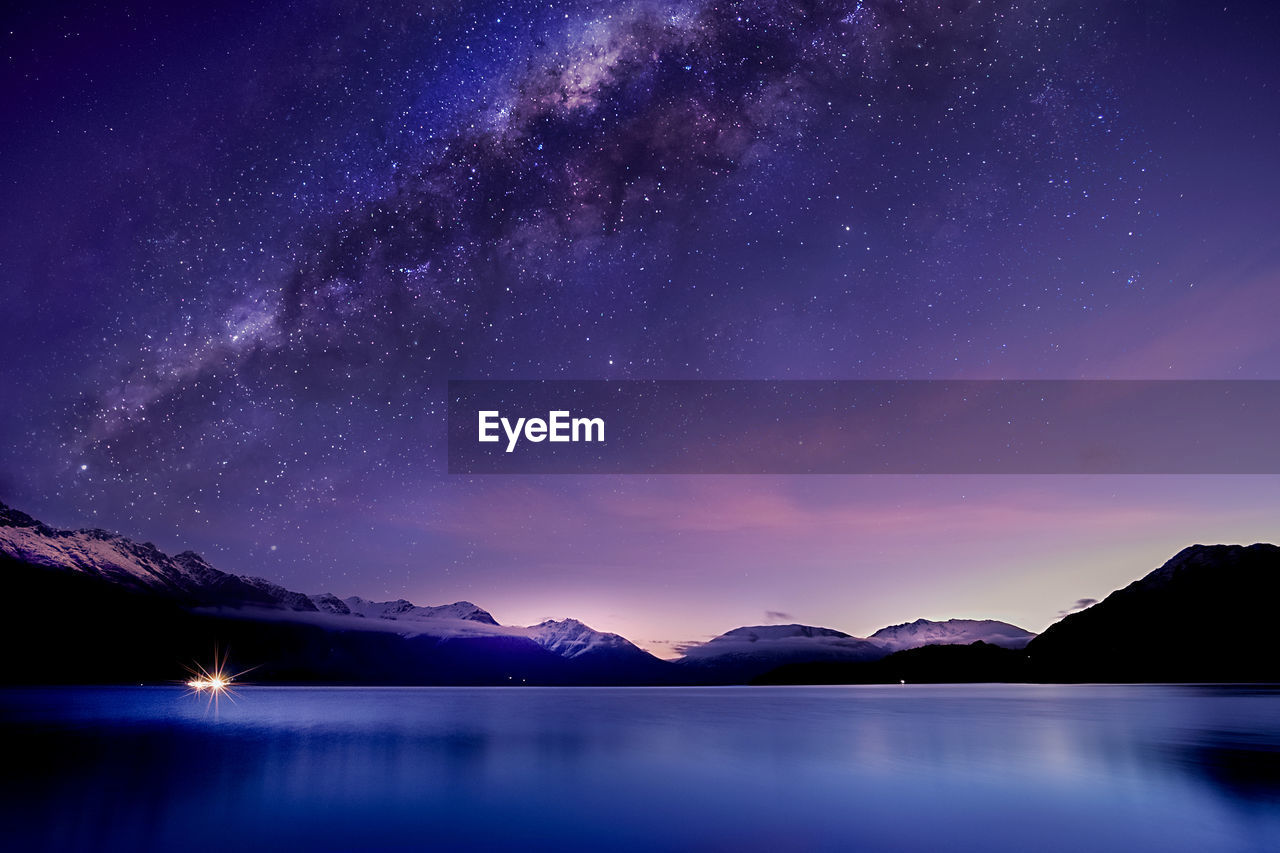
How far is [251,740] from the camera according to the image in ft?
156

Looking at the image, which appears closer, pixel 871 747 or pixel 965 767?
pixel 965 767

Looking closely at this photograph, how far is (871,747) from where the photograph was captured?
42.9 metres

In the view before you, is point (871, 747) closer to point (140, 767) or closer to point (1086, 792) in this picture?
point (1086, 792)

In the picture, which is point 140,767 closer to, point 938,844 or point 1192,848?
point 938,844

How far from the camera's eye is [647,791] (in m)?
27.2

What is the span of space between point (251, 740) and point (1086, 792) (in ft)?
152

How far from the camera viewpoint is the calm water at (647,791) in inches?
750

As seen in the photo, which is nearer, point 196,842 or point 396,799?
point 196,842

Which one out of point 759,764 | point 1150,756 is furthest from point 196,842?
point 1150,756

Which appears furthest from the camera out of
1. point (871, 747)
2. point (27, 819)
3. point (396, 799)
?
point (871, 747)

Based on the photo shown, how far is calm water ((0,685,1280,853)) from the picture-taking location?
62.5 feet

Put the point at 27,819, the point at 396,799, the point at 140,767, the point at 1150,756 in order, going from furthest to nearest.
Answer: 1. the point at 1150,756
2. the point at 140,767
3. the point at 396,799
4. the point at 27,819

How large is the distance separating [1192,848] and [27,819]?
99.4 feet

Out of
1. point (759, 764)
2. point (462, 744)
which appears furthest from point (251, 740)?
point (759, 764)
